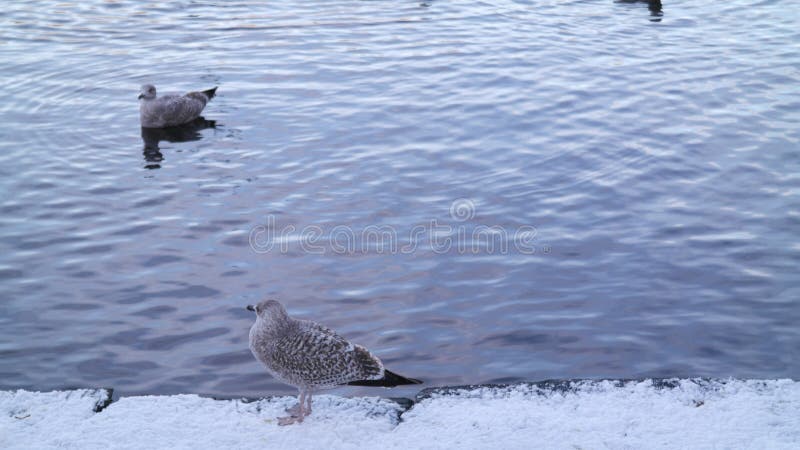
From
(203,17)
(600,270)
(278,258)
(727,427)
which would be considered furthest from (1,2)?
(727,427)

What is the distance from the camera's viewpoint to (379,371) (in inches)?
235

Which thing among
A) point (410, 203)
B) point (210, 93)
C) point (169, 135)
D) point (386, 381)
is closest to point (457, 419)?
point (386, 381)

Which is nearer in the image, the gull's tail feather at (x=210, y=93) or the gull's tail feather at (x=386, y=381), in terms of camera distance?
the gull's tail feather at (x=386, y=381)

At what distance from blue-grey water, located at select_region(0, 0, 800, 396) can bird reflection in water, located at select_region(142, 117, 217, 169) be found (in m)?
0.06

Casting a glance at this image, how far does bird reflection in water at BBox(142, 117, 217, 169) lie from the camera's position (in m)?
11.9

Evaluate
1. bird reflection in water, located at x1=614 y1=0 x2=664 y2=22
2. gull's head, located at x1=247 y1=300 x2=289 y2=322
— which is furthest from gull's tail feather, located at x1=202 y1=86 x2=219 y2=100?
bird reflection in water, located at x1=614 y1=0 x2=664 y2=22

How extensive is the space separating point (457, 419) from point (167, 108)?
8.19 meters

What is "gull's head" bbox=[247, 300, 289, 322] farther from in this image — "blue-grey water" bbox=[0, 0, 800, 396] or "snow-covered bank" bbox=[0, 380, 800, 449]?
"blue-grey water" bbox=[0, 0, 800, 396]

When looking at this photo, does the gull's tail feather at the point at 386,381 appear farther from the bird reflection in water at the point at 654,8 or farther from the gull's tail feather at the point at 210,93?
the bird reflection in water at the point at 654,8

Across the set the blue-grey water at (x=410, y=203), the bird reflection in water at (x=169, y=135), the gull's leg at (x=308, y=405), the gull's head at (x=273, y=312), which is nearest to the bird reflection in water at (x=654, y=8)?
the blue-grey water at (x=410, y=203)

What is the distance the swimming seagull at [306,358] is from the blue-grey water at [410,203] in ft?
3.38

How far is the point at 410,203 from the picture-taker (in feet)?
33.2

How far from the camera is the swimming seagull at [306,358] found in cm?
586

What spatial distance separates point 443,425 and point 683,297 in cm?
356
